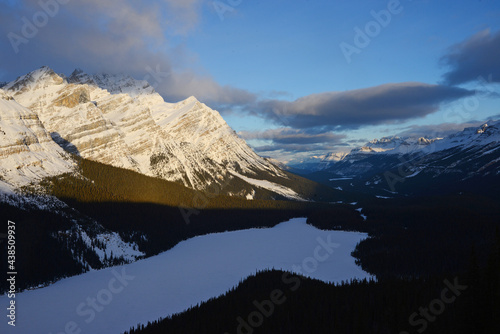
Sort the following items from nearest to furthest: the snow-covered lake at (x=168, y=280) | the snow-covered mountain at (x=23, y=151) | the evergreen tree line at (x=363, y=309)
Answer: the evergreen tree line at (x=363, y=309), the snow-covered lake at (x=168, y=280), the snow-covered mountain at (x=23, y=151)

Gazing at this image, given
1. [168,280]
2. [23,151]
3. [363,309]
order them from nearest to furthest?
1. [363,309]
2. [168,280]
3. [23,151]

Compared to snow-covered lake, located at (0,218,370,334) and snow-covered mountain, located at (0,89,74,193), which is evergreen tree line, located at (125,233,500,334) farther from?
snow-covered mountain, located at (0,89,74,193)

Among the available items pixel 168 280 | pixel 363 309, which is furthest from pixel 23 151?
pixel 363 309

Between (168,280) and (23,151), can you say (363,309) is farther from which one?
(23,151)

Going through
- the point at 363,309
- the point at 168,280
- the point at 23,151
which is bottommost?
the point at 363,309

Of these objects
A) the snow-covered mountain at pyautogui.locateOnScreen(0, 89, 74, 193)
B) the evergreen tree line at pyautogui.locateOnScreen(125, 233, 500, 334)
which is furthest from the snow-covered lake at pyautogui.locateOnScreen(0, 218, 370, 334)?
the snow-covered mountain at pyautogui.locateOnScreen(0, 89, 74, 193)

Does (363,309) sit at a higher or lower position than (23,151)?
lower

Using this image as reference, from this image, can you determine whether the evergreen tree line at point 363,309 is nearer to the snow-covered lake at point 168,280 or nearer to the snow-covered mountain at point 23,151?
the snow-covered lake at point 168,280

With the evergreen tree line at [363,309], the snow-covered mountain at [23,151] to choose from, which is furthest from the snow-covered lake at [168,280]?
the snow-covered mountain at [23,151]
